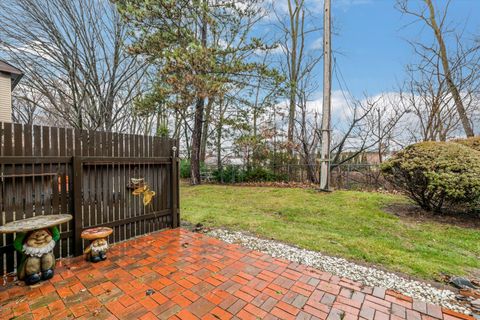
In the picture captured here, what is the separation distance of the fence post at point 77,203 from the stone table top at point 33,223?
0.89 ft

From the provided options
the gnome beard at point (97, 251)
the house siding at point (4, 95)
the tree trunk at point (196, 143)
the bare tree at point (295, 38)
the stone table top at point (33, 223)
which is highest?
the bare tree at point (295, 38)

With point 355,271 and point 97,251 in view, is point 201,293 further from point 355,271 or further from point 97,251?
point 355,271

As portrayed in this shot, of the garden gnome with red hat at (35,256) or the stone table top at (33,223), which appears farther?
the garden gnome with red hat at (35,256)

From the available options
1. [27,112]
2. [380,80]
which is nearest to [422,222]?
[380,80]

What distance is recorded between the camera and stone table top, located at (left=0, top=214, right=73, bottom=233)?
87.4 inches

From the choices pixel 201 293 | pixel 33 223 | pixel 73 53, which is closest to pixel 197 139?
pixel 73 53

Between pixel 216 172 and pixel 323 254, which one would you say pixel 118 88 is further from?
pixel 323 254

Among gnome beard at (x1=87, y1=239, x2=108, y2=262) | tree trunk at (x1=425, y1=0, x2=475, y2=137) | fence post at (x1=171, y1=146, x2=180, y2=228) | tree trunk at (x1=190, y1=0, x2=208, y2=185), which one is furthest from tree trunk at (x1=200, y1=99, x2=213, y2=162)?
tree trunk at (x1=425, y1=0, x2=475, y2=137)

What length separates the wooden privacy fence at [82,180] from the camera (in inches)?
101

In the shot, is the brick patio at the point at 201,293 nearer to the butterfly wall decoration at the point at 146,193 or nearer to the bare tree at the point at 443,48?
the butterfly wall decoration at the point at 146,193

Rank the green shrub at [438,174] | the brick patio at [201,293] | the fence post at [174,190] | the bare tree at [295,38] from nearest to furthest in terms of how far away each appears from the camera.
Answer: the brick patio at [201,293] → the fence post at [174,190] → the green shrub at [438,174] → the bare tree at [295,38]

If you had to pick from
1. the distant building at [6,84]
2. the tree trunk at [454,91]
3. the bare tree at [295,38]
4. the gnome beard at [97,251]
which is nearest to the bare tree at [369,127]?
the tree trunk at [454,91]

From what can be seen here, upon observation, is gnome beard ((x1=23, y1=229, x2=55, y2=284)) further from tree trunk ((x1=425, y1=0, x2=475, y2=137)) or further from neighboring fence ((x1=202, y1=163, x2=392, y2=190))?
tree trunk ((x1=425, y1=0, x2=475, y2=137))

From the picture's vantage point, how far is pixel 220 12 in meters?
9.20
